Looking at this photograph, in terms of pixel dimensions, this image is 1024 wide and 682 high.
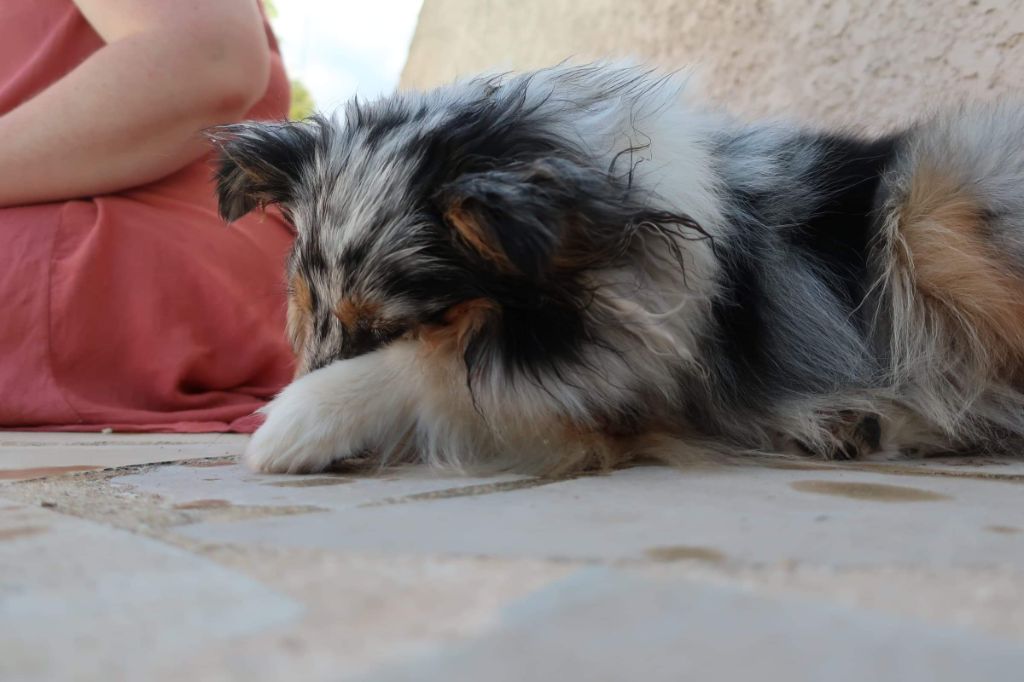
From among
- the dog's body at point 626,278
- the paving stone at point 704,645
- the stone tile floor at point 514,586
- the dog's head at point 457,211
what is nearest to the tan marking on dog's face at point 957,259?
the dog's body at point 626,278

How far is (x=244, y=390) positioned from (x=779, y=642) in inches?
115

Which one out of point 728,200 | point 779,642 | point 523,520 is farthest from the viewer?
point 728,200

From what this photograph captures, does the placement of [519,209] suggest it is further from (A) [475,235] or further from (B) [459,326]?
(B) [459,326]

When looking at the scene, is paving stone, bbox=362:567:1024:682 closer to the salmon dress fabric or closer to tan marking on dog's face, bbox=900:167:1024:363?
tan marking on dog's face, bbox=900:167:1024:363

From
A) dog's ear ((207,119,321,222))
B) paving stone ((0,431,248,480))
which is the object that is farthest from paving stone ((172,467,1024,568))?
dog's ear ((207,119,321,222))

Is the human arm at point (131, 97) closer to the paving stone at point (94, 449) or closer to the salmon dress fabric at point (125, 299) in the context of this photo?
the salmon dress fabric at point (125, 299)

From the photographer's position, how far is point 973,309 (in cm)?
243

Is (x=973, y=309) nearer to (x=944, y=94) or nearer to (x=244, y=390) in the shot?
(x=944, y=94)

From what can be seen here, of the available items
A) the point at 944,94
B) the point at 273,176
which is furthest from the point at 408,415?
the point at 944,94

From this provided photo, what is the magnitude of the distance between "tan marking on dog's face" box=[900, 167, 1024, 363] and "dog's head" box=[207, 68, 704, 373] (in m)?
0.81

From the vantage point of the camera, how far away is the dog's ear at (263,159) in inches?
96.5

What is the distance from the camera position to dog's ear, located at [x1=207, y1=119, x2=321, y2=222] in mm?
2451

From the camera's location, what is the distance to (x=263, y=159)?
98.0 inches

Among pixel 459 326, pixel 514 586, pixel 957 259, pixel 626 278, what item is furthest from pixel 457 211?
pixel 957 259
